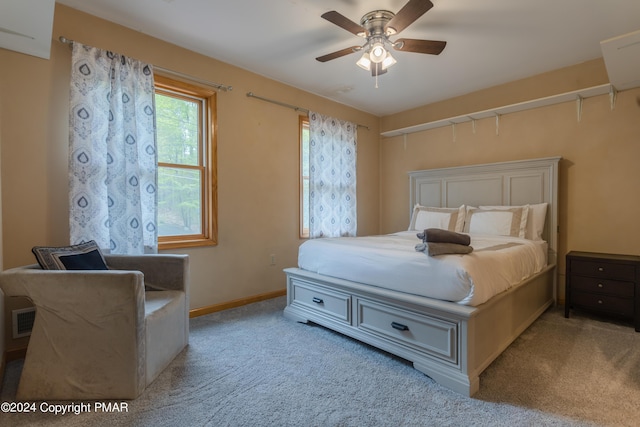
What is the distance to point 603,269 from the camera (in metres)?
2.77

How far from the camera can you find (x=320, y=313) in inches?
105

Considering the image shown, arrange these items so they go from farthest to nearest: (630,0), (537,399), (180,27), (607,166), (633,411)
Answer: (607,166)
(180,27)
(630,0)
(537,399)
(633,411)

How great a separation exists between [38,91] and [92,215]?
3.17 feet

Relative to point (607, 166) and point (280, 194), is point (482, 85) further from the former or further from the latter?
point (280, 194)

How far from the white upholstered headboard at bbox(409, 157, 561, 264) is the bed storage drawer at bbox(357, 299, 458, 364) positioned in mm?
2284

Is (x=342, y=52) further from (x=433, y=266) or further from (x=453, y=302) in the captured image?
(x=453, y=302)

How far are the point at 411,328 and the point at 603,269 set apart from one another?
212cm

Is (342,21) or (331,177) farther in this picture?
(331,177)

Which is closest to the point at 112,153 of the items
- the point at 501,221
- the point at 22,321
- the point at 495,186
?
the point at 22,321

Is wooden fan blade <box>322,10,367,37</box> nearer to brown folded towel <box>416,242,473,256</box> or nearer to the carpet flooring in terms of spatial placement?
brown folded towel <box>416,242,473,256</box>

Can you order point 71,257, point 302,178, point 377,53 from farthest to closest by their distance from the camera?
point 302,178 → point 377,53 → point 71,257

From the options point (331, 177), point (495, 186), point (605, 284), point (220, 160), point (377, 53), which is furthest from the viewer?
point (331, 177)

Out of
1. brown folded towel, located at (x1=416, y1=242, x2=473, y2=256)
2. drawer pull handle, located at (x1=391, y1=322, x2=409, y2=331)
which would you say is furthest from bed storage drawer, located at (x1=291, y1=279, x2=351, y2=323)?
brown folded towel, located at (x1=416, y1=242, x2=473, y2=256)

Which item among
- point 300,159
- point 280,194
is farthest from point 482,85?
point 280,194
